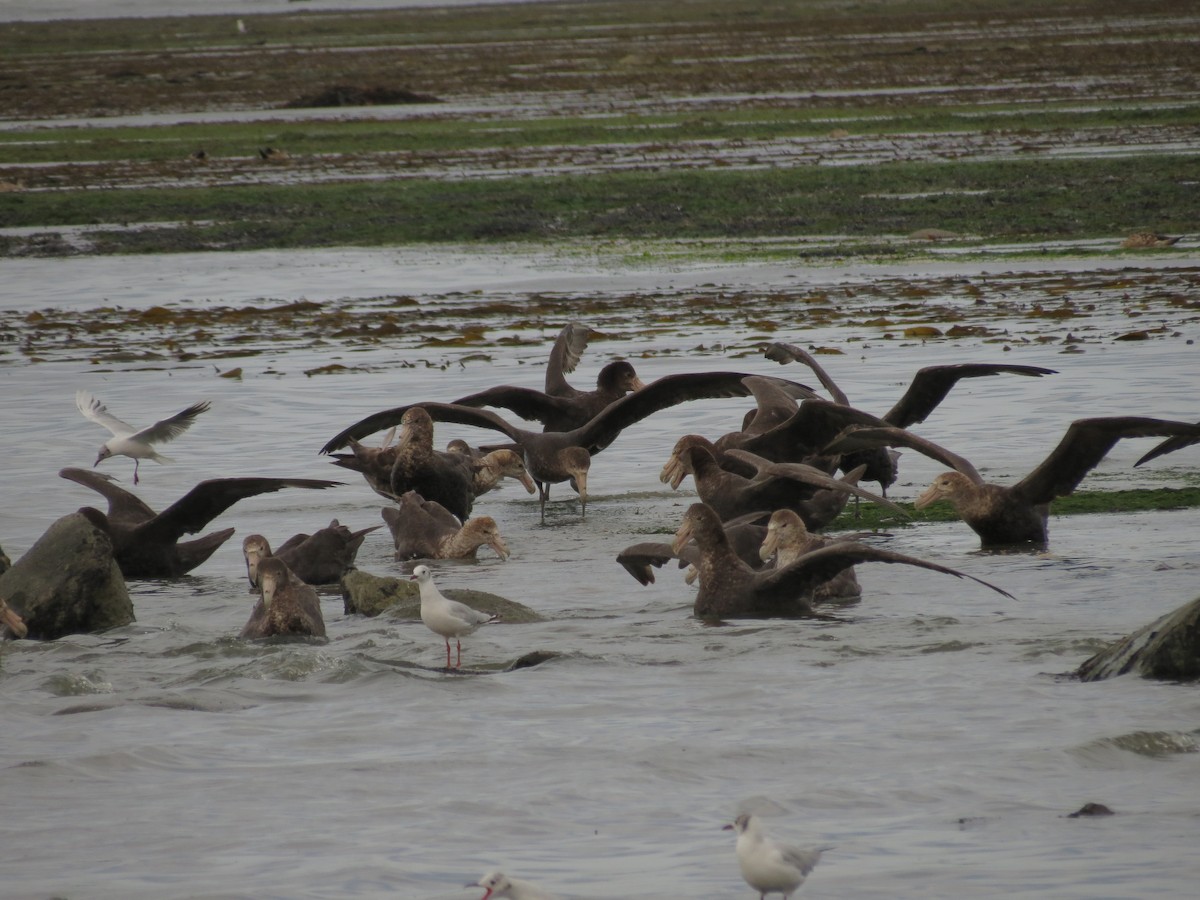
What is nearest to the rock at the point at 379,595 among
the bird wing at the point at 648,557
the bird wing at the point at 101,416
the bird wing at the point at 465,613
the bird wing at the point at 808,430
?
the bird wing at the point at 648,557

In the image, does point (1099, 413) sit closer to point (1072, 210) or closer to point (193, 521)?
point (193, 521)

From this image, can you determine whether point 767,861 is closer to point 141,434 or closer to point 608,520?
point 608,520

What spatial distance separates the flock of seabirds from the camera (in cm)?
872

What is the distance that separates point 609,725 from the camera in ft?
23.1

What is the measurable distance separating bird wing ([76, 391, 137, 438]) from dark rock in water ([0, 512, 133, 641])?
3.32 metres

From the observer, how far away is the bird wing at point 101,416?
41.1 ft

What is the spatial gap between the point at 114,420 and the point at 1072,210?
1676 centimetres

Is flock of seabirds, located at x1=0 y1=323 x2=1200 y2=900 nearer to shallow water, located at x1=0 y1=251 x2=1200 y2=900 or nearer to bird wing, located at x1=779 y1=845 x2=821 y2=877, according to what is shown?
shallow water, located at x1=0 y1=251 x2=1200 y2=900

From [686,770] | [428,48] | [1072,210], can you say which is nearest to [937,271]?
[1072,210]

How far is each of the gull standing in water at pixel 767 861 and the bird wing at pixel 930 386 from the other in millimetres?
6445

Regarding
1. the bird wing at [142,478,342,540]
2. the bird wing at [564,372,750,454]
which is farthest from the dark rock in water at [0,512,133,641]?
the bird wing at [564,372,750,454]

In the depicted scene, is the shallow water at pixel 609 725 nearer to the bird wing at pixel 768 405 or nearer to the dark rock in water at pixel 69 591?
the dark rock in water at pixel 69 591

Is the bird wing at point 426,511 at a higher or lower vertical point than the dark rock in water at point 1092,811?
lower

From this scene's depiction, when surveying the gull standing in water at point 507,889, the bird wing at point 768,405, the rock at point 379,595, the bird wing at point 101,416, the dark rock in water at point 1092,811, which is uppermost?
the bird wing at point 768,405
